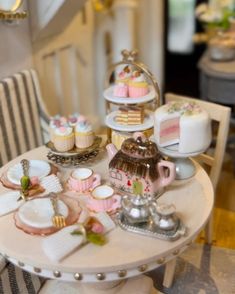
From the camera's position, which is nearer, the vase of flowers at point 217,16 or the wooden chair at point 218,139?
the wooden chair at point 218,139

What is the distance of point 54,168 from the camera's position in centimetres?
169

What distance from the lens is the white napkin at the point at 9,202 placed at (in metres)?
1.42

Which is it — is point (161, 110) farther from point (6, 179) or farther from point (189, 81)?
point (189, 81)

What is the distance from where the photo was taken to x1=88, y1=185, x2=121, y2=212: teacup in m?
1.41

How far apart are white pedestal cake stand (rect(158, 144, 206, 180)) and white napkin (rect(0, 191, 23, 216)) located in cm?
58

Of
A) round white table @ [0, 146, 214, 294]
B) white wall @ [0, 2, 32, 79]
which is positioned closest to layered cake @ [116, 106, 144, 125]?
round white table @ [0, 146, 214, 294]

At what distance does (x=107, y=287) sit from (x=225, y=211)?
1296 mm

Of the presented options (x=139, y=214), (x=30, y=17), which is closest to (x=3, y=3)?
(x=30, y=17)

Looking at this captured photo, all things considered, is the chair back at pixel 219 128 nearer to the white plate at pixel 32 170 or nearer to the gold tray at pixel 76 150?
the gold tray at pixel 76 150

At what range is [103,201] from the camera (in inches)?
55.3

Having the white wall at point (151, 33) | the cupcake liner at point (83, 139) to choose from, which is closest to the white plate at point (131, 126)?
the cupcake liner at point (83, 139)

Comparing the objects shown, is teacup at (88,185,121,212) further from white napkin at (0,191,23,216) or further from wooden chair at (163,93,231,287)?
wooden chair at (163,93,231,287)

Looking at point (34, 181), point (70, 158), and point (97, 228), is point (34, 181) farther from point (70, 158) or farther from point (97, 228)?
point (97, 228)

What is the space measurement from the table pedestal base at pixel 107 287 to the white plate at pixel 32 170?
481mm
